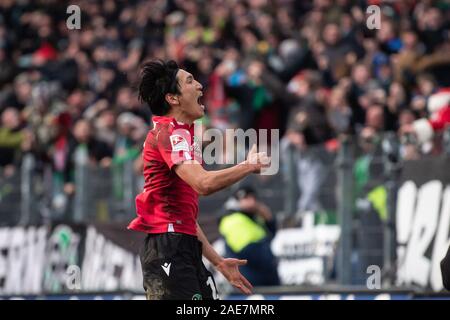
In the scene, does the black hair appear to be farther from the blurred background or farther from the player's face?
the blurred background

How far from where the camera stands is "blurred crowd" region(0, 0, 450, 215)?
599 inches

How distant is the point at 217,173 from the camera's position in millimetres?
7395

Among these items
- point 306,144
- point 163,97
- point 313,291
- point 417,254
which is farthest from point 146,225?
point 306,144

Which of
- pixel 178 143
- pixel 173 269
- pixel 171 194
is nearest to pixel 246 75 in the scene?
pixel 171 194

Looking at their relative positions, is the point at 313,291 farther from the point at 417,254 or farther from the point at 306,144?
the point at 306,144

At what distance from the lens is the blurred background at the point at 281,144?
13211mm

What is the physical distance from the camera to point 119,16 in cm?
2197

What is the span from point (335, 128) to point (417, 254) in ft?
11.2

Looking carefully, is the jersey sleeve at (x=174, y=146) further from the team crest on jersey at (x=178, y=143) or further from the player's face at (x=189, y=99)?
the player's face at (x=189, y=99)

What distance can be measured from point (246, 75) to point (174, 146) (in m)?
9.60

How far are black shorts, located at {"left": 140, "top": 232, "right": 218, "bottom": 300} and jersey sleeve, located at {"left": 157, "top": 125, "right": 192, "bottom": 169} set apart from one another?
494mm

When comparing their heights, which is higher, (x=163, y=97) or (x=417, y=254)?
(x=163, y=97)

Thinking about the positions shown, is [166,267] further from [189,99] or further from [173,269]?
[189,99]

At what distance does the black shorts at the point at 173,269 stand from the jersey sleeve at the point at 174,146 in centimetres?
49
